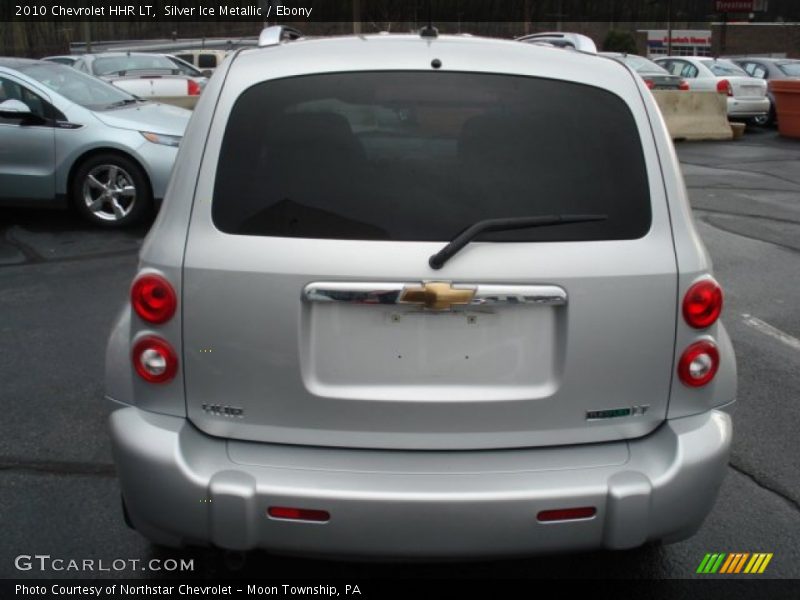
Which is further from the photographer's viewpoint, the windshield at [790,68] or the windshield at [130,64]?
the windshield at [790,68]

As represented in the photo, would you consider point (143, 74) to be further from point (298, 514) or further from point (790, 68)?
point (298, 514)

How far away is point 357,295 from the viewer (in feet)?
8.17

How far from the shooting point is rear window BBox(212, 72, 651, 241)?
102 inches

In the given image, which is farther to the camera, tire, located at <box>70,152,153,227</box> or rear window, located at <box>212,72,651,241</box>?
tire, located at <box>70,152,153,227</box>

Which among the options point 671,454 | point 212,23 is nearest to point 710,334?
point 671,454

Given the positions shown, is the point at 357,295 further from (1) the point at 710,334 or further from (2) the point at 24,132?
(2) the point at 24,132

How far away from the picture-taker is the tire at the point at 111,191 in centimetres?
880

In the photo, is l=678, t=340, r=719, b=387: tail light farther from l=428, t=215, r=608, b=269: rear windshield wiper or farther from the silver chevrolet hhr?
l=428, t=215, r=608, b=269: rear windshield wiper

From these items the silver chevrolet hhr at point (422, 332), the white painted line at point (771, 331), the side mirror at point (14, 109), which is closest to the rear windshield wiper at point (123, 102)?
the side mirror at point (14, 109)

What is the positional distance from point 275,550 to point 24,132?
24.4ft

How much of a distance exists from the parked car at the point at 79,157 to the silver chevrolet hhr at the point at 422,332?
20.9 ft

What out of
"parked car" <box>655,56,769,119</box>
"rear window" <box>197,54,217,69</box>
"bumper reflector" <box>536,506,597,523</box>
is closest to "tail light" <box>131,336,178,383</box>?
"bumper reflector" <box>536,506,597,523</box>

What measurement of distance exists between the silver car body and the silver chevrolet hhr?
20.8ft

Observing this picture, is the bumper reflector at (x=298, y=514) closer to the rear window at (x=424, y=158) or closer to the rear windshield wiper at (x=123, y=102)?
the rear window at (x=424, y=158)
